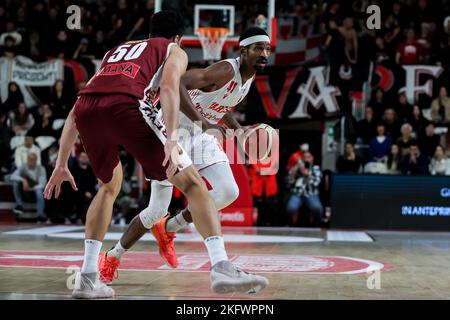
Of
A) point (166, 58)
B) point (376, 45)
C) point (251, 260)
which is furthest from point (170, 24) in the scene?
point (376, 45)

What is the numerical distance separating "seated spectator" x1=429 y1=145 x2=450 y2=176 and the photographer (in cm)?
233

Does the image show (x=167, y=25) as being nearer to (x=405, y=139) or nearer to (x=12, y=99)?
(x=405, y=139)

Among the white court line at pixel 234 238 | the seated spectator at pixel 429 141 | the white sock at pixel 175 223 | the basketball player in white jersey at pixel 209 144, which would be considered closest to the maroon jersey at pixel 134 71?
the basketball player in white jersey at pixel 209 144

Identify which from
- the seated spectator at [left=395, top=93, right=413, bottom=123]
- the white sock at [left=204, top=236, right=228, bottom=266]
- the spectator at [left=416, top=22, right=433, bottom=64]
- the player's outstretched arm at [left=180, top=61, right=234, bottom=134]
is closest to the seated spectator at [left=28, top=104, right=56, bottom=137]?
the seated spectator at [left=395, top=93, right=413, bottom=123]

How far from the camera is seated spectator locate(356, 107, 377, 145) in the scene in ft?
50.6

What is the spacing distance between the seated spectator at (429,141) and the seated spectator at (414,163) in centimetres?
47

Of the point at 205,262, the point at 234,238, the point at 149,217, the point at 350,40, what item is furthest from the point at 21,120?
the point at 149,217

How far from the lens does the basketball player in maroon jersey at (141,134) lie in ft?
→ 13.7

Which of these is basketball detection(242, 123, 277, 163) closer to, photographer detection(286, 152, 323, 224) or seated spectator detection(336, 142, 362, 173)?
photographer detection(286, 152, 323, 224)

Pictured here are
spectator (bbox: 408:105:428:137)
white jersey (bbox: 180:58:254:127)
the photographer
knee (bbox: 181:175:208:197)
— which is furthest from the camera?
spectator (bbox: 408:105:428:137)

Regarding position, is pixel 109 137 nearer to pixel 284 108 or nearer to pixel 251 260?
pixel 251 260

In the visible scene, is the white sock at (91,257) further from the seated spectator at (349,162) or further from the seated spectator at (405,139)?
the seated spectator at (405,139)

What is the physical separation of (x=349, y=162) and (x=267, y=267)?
833cm
